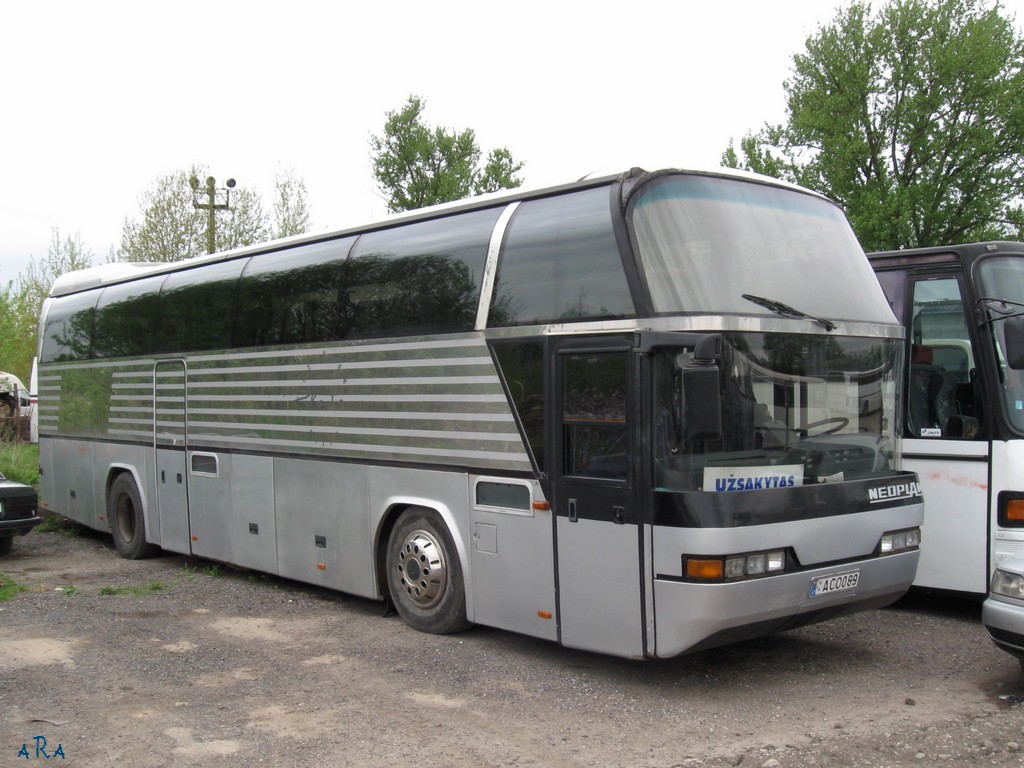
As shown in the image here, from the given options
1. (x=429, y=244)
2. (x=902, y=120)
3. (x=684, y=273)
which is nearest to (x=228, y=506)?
(x=429, y=244)

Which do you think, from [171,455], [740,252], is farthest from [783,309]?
[171,455]

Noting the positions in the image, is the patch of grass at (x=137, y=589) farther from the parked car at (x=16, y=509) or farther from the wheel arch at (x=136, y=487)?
the parked car at (x=16, y=509)

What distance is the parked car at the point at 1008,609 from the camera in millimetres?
6188

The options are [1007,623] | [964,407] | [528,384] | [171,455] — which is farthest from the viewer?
[171,455]

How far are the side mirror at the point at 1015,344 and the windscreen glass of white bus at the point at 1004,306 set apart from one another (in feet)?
1.10

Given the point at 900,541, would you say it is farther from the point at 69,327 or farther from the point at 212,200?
the point at 212,200

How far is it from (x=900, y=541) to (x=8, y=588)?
820cm

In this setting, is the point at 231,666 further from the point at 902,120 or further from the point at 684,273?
the point at 902,120

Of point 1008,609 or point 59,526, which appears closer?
point 1008,609

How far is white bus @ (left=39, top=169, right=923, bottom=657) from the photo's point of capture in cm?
623

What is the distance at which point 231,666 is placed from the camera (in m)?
7.42

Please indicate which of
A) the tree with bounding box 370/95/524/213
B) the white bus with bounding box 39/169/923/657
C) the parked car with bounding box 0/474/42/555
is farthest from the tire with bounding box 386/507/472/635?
the tree with bounding box 370/95/524/213

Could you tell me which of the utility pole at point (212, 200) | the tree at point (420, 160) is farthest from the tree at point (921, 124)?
the utility pole at point (212, 200)

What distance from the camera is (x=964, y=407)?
331 inches
